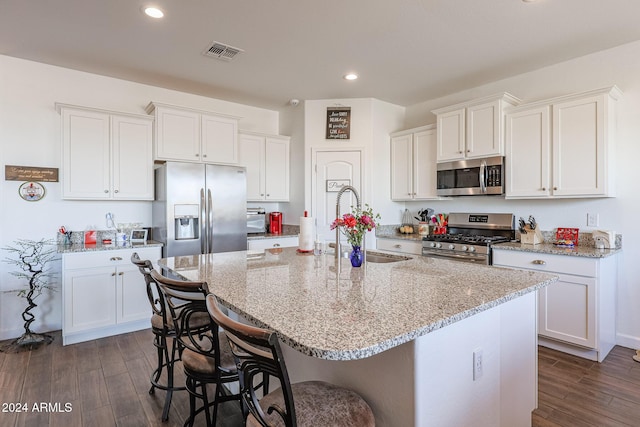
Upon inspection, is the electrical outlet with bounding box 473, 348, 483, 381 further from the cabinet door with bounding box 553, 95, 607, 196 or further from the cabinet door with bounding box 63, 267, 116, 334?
the cabinet door with bounding box 63, 267, 116, 334

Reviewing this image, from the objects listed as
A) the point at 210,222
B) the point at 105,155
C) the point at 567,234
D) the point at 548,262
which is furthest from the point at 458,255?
the point at 105,155

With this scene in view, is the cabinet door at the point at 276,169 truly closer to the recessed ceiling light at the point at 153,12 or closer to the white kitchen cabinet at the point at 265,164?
the white kitchen cabinet at the point at 265,164

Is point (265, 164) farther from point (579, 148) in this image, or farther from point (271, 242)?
point (579, 148)

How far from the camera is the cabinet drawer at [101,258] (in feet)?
10.2

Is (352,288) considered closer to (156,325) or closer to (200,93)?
(156,325)

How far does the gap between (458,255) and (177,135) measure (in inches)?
129

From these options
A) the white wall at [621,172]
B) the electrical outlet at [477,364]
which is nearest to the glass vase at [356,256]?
the electrical outlet at [477,364]

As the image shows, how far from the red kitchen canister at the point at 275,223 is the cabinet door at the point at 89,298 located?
199 centimetres

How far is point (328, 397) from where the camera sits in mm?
1210

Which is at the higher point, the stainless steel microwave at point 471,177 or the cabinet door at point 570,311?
the stainless steel microwave at point 471,177

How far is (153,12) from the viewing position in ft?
8.19

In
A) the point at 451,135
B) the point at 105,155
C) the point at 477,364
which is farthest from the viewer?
the point at 451,135

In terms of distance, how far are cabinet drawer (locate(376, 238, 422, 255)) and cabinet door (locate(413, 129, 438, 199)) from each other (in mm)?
620

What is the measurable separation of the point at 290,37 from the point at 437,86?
6.51 feet
